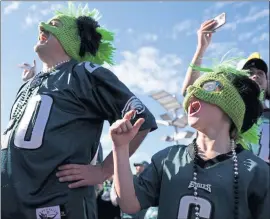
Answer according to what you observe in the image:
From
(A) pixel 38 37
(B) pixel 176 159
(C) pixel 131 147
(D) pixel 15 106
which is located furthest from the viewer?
(A) pixel 38 37

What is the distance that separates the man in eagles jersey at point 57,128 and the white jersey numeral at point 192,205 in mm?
440

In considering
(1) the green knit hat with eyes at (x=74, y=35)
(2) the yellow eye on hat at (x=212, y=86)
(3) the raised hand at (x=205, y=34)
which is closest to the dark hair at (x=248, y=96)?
(2) the yellow eye on hat at (x=212, y=86)

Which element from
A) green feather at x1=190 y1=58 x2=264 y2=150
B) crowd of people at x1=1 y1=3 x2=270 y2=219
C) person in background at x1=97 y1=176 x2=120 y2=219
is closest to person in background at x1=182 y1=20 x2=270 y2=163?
green feather at x1=190 y1=58 x2=264 y2=150

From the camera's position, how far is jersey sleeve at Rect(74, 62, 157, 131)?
2.11 metres

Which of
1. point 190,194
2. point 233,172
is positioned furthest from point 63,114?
point 233,172

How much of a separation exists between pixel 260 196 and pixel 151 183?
0.49 metres

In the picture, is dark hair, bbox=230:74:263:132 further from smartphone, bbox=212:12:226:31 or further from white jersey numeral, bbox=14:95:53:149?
white jersey numeral, bbox=14:95:53:149

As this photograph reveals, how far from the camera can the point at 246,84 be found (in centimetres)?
214

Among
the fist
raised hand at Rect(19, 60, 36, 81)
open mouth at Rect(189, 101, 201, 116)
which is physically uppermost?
raised hand at Rect(19, 60, 36, 81)

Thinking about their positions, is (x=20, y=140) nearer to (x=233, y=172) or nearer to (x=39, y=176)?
(x=39, y=176)

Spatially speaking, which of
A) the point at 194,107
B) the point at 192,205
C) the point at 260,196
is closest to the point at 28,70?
the point at 194,107

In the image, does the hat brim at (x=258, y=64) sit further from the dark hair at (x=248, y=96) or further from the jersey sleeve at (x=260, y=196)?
the jersey sleeve at (x=260, y=196)

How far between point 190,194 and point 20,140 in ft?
2.76

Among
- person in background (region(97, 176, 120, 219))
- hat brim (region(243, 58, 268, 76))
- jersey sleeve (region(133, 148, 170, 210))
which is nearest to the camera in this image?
jersey sleeve (region(133, 148, 170, 210))
